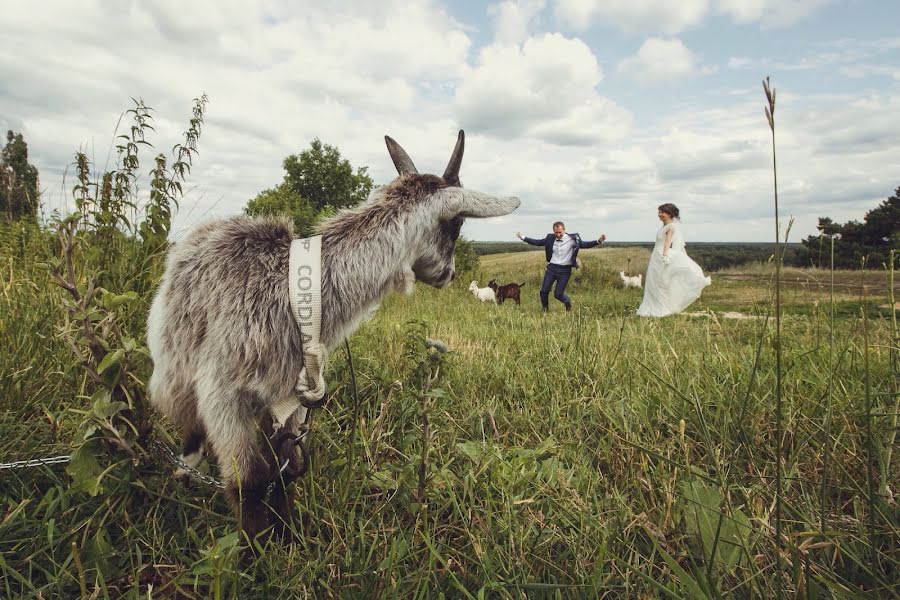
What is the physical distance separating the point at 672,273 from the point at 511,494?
35.0ft

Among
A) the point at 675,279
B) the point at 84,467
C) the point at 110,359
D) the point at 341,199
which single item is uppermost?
the point at 341,199

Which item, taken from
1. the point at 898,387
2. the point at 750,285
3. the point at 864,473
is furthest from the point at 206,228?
the point at 750,285

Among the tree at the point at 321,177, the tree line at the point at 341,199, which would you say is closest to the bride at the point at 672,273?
the tree line at the point at 341,199

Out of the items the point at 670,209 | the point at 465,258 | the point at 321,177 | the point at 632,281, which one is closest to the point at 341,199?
the point at 321,177

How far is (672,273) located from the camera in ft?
36.8

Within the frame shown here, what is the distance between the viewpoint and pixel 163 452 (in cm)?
239

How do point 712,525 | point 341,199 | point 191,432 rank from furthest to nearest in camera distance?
point 341,199 → point 191,432 → point 712,525

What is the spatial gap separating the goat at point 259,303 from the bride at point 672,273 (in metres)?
9.77

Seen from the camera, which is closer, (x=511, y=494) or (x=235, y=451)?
(x=235, y=451)

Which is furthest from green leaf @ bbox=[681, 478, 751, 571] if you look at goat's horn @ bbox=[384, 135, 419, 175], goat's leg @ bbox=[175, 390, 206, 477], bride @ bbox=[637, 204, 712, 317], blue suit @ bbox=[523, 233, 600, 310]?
blue suit @ bbox=[523, 233, 600, 310]

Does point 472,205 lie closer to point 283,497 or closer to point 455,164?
point 455,164

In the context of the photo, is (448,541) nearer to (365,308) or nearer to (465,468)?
(465,468)

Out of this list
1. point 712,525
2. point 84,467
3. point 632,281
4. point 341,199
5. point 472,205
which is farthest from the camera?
point 341,199

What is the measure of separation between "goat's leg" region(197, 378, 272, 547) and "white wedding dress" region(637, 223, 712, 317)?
10.7 m
